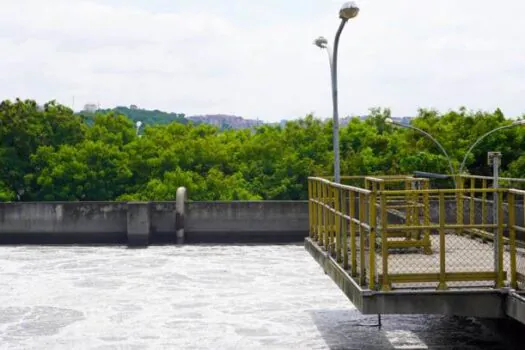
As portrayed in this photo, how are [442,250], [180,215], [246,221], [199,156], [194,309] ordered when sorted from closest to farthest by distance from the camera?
[442,250] < [194,309] < [180,215] < [246,221] < [199,156]

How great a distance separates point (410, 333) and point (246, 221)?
15.2 m

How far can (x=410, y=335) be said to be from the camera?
15938 mm

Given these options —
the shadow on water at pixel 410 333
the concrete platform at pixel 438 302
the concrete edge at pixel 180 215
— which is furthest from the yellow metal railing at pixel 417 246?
the concrete edge at pixel 180 215

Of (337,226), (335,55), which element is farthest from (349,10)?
(337,226)

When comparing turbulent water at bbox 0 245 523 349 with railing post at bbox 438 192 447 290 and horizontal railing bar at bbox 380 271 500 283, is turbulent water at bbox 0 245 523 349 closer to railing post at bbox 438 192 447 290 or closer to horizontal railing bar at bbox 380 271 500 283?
horizontal railing bar at bbox 380 271 500 283

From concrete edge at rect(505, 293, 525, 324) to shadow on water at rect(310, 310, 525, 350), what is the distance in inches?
168

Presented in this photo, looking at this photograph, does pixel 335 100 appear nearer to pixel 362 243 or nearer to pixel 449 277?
pixel 362 243

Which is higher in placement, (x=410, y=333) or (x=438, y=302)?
(x=438, y=302)

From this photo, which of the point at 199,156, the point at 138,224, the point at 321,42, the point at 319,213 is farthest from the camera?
the point at 199,156

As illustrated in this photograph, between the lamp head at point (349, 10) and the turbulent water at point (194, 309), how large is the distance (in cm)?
602

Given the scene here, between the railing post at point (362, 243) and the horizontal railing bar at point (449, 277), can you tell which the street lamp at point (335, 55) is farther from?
the horizontal railing bar at point (449, 277)

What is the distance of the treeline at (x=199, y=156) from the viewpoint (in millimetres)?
48781

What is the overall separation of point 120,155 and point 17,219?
21392mm

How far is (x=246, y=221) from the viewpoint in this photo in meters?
30.8
